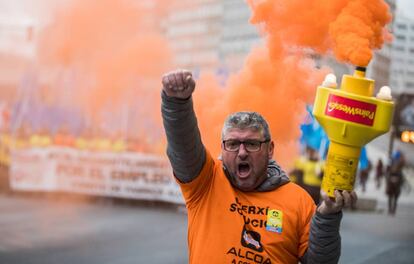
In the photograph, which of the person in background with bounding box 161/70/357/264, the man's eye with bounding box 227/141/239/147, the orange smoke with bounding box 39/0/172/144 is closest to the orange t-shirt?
the person in background with bounding box 161/70/357/264

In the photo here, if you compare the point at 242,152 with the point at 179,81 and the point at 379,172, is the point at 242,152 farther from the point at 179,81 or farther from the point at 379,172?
the point at 379,172

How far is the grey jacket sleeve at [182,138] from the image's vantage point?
1.92m

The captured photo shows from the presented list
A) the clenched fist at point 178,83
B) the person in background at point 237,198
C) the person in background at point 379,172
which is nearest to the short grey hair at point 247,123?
the person in background at point 237,198

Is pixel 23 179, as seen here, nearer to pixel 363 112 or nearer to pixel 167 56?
pixel 167 56

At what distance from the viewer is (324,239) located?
1.79m

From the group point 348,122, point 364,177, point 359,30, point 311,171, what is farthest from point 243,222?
point 364,177

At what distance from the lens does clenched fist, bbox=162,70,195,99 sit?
1.86m

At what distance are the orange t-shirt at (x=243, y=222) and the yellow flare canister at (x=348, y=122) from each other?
28 cm

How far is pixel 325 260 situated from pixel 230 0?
521cm

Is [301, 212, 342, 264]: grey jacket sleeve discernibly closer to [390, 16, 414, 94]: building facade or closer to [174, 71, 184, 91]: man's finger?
[174, 71, 184, 91]: man's finger

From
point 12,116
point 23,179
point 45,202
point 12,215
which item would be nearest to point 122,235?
point 12,215

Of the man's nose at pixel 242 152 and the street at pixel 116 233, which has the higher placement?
the man's nose at pixel 242 152

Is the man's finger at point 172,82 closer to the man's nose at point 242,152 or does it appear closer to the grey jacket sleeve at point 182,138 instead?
the grey jacket sleeve at point 182,138

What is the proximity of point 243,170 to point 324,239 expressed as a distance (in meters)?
0.37
